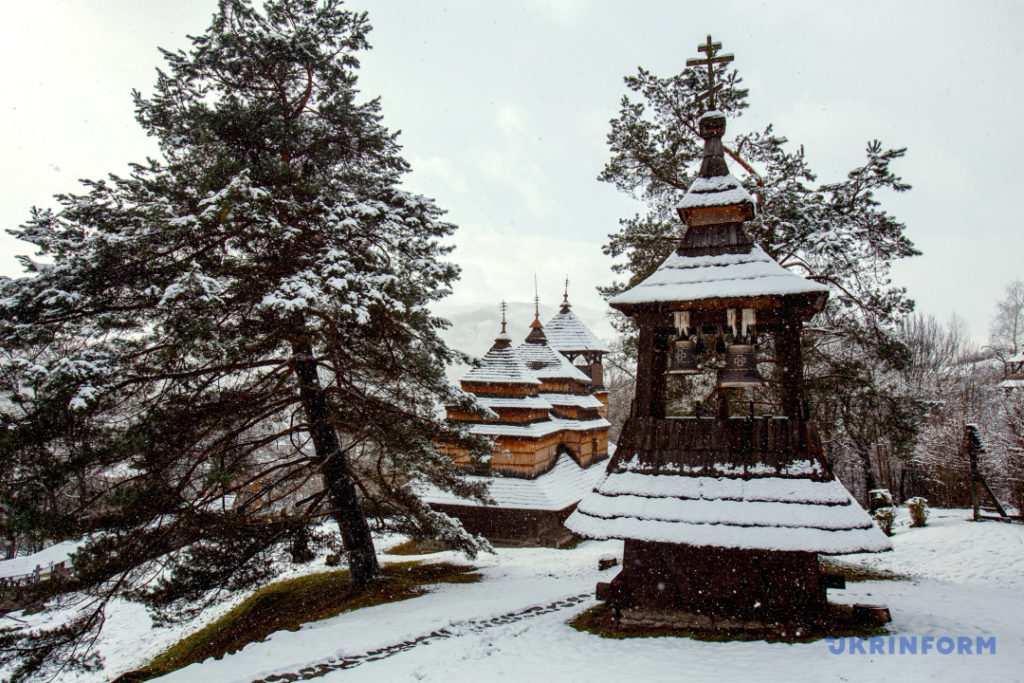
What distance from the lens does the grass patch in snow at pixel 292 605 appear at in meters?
8.56

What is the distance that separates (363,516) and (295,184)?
625 centimetres


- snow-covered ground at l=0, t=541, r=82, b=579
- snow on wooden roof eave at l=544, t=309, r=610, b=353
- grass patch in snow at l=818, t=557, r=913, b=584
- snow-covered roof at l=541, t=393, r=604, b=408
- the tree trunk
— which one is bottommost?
snow-covered ground at l=0, t=541, r=82, b=579

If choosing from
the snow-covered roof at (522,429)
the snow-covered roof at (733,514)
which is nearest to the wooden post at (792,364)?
the snow-covered roof at (733,514)

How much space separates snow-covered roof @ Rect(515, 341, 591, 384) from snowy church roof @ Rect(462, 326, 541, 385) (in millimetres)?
3277

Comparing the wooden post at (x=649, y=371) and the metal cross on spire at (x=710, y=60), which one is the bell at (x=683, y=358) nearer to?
the wooden post at (x=649, y=371)

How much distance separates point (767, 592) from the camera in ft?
21.8

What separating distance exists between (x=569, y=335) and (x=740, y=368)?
19.9m

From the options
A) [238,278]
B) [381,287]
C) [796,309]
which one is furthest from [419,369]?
[796,309]

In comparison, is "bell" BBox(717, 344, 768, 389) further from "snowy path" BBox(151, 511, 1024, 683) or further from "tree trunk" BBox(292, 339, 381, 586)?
"tree trunk" BBox(292, 339, 381, 586)

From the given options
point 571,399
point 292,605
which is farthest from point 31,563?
point 571,399

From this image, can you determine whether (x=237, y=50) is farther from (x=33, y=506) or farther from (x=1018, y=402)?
(x=1018, y=402)

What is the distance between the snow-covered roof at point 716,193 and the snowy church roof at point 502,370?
1029cm

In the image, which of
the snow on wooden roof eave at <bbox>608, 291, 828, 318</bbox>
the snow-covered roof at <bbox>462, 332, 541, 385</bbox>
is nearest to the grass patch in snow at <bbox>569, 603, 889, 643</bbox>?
the snow on wooden roof eave at <bbox>608, 291, 828, 318</bbox>

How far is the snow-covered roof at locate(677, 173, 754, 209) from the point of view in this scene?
722 centimetres
